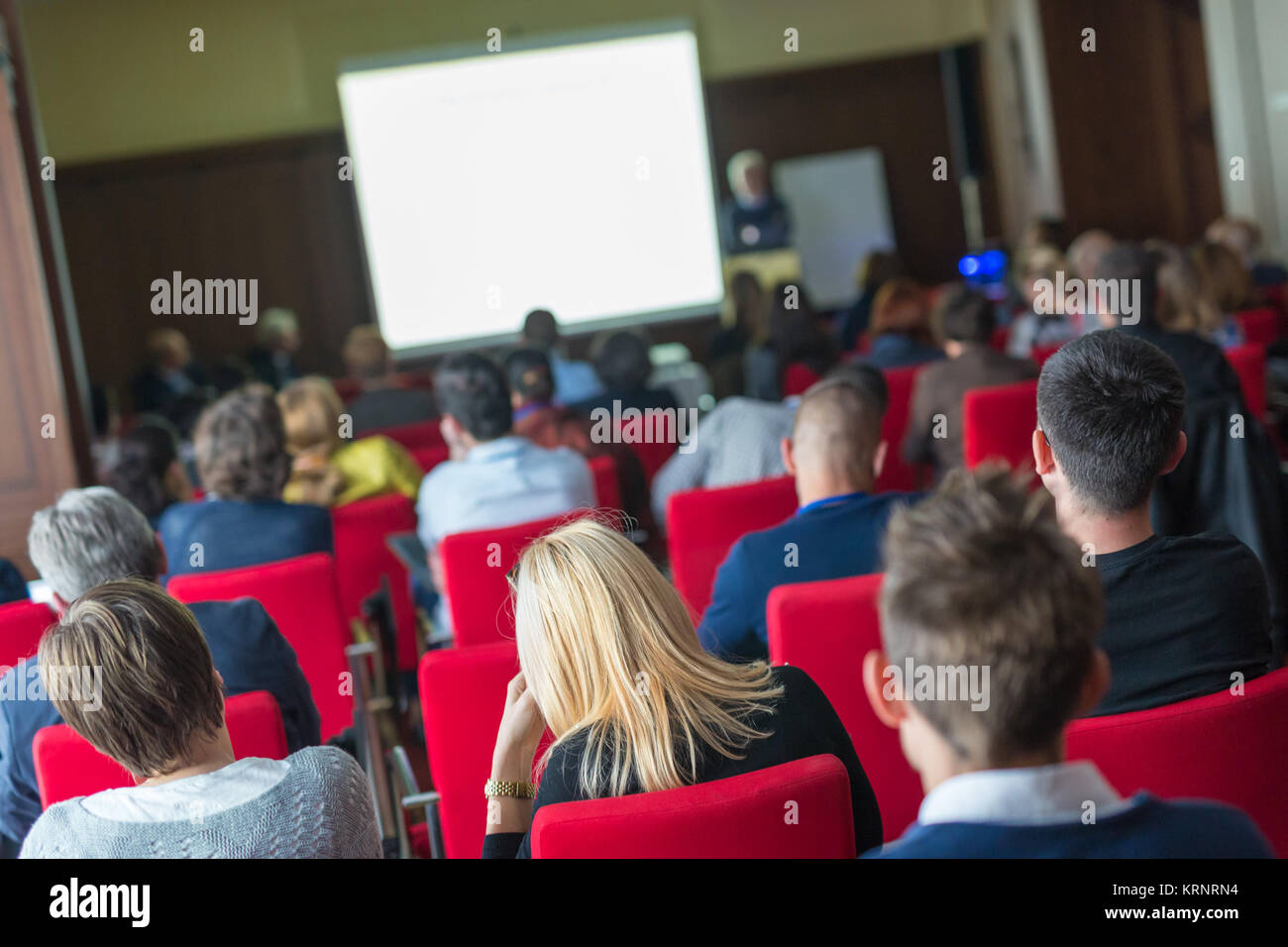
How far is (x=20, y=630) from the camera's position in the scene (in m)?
2.60

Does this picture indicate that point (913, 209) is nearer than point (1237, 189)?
No

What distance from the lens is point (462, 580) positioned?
302 cm

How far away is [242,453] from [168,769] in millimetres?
2041

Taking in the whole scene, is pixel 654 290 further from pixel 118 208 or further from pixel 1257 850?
pixel 1257 850

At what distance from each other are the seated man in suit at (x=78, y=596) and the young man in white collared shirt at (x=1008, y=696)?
1599mm

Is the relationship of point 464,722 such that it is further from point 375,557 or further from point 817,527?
point 375,557

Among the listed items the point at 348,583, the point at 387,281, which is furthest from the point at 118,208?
the point at 348,583

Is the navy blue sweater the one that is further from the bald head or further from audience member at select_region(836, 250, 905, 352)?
audience member at select_region(836, 250, 905, 352)

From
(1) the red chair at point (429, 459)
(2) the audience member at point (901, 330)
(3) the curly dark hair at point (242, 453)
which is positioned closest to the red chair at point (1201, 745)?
(3) the curly dark hair at point (242, 453)

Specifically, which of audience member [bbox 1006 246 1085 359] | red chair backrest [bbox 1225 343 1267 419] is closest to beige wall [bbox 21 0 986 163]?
audience member [bbox 1006 246 1085 359]

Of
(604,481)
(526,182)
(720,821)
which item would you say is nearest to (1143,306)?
(604,481)

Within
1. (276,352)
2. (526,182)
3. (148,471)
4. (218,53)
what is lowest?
(148,471)

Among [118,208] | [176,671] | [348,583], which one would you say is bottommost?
[348,583]
